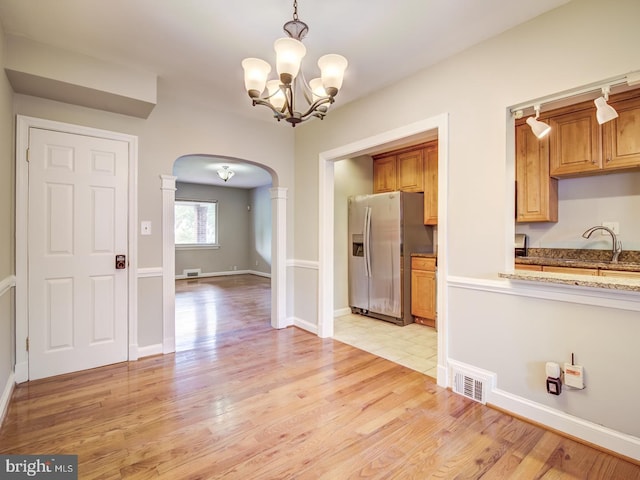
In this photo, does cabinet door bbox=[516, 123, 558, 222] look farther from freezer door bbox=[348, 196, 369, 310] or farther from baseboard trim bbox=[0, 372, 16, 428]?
baseboard trim bbox=[0, 372, 16, 428]

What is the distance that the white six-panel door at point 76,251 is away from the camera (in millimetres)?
2549

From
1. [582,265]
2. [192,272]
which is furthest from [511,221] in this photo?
[192,272]

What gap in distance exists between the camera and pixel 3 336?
214cm

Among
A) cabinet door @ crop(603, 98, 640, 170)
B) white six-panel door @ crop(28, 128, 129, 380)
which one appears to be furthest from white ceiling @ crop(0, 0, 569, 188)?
cabinet door @ crop(603, 98, 640, 170)

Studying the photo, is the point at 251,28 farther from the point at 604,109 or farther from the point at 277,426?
the point at 277,426

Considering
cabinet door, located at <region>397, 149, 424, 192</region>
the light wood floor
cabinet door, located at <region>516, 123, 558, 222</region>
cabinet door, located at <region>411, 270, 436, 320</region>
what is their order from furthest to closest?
1. cabinet door, located at <region>397, 149, 424, 192</region>
2. cabinet door, located at <region>411, 270, 436, 320</region>
3. cabinet door, located at <region>516, 123, 558, 222</region>
4. the light wood floor

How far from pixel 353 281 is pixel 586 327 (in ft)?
9.92

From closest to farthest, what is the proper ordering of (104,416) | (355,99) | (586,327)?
(586,327) < (104,416) < (355,99)

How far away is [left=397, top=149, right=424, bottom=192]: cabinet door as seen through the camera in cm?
430

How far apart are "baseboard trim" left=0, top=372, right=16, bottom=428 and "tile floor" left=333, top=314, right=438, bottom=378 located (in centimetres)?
277

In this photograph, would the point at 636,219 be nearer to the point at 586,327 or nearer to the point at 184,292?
the point at 586,327

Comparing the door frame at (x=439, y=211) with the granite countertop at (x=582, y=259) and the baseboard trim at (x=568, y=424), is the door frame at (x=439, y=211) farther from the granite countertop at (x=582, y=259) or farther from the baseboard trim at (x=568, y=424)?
the granite countertop at (x=582, y=259)

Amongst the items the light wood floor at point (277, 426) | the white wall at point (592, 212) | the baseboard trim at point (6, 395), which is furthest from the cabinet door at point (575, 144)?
the baseboard trim at point (6, 395)

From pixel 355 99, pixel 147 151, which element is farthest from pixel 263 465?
pixel 355 99
